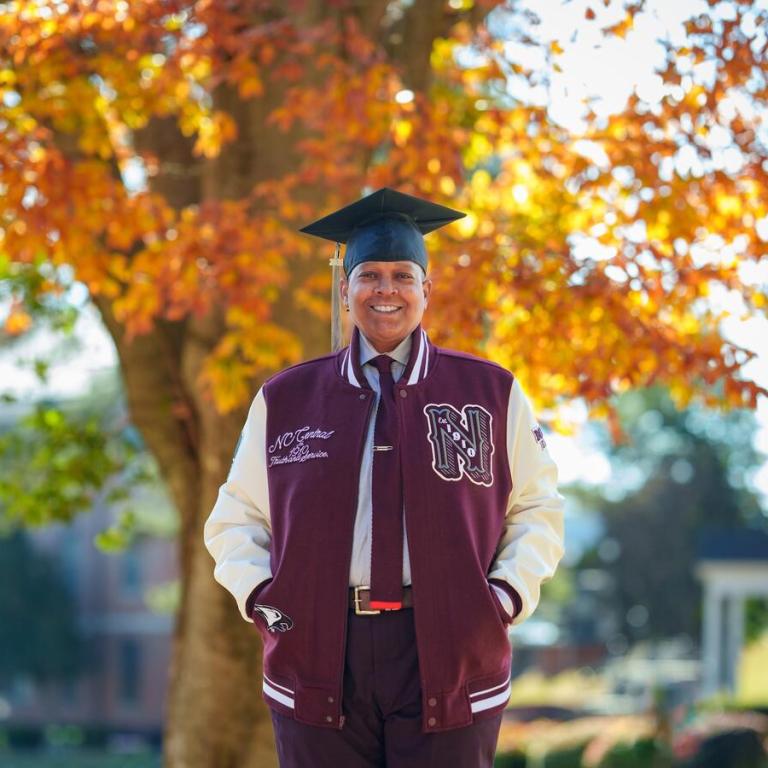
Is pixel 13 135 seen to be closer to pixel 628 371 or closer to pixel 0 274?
pixel 0 274

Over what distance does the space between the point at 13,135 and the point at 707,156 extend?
12.2ft

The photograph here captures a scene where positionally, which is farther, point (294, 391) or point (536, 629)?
point (536, 629)

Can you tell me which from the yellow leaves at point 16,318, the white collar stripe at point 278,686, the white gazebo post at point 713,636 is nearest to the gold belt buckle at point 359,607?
the white collar stripe at point 278,686

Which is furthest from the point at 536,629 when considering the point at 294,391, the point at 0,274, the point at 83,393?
the point at 294,391

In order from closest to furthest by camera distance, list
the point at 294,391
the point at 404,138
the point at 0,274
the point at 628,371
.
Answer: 1. the point at 294,391
2. the point at 628,371
3. the point at 404,138
4. the point at 0,274

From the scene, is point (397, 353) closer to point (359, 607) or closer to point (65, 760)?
point (359, 607)

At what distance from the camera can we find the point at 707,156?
7.17 m

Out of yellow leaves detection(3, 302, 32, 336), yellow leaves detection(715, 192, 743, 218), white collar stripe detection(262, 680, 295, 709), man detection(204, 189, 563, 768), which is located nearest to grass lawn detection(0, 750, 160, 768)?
yellow leaves detection(3, 302, 32, 336)

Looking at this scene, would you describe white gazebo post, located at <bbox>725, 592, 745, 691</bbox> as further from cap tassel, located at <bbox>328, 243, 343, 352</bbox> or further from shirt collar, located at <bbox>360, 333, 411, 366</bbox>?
shirt collar, located at <bbox>360, 333, 411, 366</bbox>

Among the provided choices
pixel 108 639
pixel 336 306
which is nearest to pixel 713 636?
pixel 336 306

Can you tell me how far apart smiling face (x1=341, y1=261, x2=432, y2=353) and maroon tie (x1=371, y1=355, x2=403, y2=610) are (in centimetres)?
16

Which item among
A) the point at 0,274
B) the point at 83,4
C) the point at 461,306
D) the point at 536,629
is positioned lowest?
the point at 536,629

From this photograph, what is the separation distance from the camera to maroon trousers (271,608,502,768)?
3176 mm

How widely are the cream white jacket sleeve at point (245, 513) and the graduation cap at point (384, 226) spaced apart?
47 cm
